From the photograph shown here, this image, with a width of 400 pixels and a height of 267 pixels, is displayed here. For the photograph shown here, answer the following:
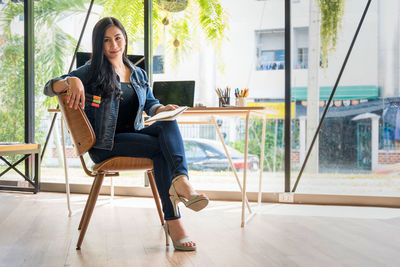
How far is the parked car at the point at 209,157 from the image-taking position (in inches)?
135

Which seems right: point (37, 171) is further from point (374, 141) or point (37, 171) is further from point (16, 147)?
point (374, 141)

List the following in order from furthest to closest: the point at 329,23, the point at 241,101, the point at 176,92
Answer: the point at 329,23, the point at 176,92, the point at 241,101

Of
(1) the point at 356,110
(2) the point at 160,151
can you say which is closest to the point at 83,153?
(2) the point at 160,151

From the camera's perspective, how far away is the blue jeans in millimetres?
1847

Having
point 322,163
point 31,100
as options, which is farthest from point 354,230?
point 31,100

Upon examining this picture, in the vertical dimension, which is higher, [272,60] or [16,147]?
[272,60]

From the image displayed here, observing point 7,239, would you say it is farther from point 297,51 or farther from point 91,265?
point 297,51

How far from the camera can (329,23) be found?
328cm

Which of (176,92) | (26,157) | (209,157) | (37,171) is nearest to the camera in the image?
(176,92)

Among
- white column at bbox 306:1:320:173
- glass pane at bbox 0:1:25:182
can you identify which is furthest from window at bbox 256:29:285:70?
glass pane at bbox 0:1:25:182

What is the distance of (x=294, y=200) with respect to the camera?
323 centimetres

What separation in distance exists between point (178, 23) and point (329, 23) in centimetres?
127

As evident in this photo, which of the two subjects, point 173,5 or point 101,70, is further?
point 173,5

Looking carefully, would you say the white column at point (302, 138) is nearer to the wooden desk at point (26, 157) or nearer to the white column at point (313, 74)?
the white column at point (313, 74)
